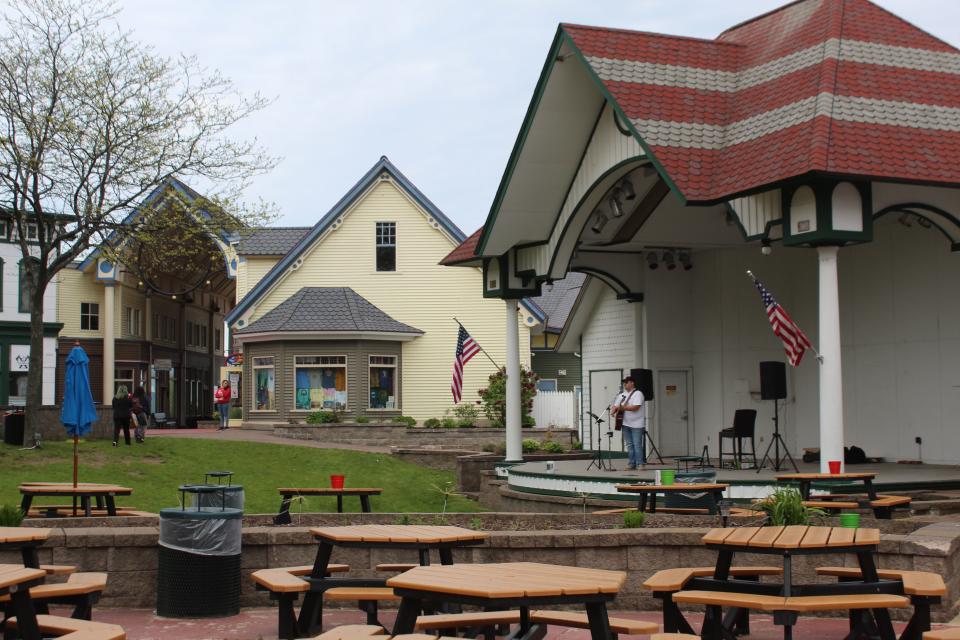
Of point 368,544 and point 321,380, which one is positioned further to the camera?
point 321,380

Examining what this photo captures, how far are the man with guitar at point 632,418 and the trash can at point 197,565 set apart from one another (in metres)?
11.2

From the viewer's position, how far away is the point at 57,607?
998 centimetres

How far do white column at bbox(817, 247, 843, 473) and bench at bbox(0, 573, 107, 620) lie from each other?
9967 millimetres

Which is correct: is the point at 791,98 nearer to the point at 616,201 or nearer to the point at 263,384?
the point at 616,201

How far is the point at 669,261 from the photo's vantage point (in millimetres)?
25781

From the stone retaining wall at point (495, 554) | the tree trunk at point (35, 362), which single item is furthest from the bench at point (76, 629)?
the tree trunk at point (35, 362)

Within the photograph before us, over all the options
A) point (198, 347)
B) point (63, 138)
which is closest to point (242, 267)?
point (63, 138)

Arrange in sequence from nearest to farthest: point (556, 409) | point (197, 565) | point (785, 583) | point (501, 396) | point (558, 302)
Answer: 1. point (785, 583)
2. point (197, 565)
3. point (501, 396)
4. point (556, 409)
5. point (558, 302)

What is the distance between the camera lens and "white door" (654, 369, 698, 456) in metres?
25.7

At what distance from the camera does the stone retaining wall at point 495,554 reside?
10.1 metres

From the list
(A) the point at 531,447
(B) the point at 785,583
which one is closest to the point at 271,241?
(A) the point at 531,447

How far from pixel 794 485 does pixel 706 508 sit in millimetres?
2310

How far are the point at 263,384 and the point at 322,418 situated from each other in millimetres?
2916

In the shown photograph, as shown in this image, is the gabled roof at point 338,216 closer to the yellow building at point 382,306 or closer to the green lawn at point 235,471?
the yellow building at point 382,306
